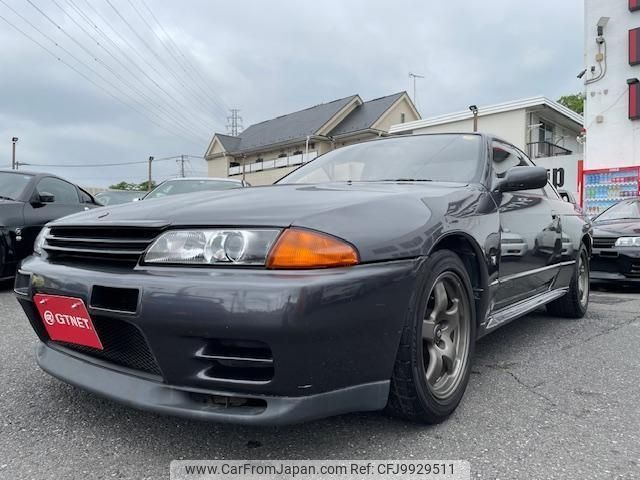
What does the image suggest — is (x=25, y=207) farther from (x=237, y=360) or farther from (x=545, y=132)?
(x=545, y=132)

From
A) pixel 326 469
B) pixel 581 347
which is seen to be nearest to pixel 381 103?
pixel 581 347

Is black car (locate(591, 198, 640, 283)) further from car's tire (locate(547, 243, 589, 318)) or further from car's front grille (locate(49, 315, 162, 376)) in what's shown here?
car's front grille (locate(49, 315, 162, 376))

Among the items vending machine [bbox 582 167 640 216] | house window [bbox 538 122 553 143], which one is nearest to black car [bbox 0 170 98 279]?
vending machine [bbox 582 167 640 216]

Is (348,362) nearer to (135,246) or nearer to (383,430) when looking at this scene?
(383,430)

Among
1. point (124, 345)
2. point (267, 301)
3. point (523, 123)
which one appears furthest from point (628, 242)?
point (523, 123)

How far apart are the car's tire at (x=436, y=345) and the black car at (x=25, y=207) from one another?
14.7ft

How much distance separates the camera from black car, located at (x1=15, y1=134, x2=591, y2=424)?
1.53 m

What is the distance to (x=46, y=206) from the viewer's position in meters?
5.43

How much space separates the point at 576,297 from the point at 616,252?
2.20 meters

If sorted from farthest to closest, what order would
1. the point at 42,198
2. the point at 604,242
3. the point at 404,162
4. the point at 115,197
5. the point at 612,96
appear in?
the point at 612,96
the point at 115,197
the point at 604,242
the point at 42,198
the point at 404,162

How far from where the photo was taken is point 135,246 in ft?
5.80

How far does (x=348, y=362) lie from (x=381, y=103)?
91.5 feet

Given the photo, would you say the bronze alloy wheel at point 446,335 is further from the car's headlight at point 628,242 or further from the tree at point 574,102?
the tree at point 574,102
